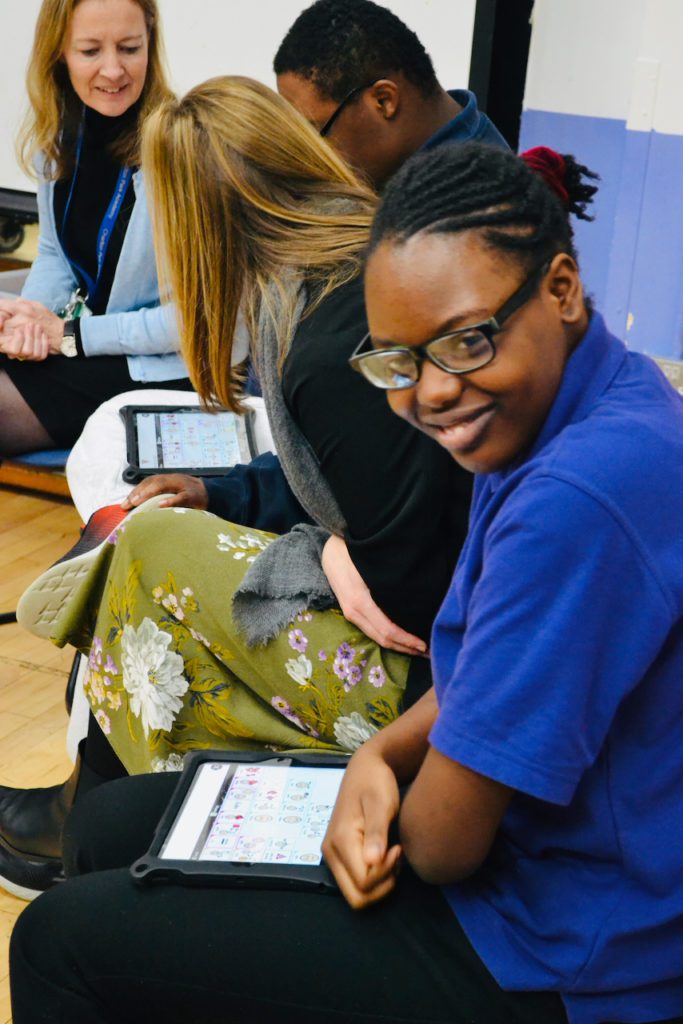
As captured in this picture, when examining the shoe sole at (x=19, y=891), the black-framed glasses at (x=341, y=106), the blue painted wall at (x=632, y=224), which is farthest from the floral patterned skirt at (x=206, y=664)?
the blue painted wall at (x=632, y=224)

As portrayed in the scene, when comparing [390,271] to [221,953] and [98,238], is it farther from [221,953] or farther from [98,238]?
[98,238]

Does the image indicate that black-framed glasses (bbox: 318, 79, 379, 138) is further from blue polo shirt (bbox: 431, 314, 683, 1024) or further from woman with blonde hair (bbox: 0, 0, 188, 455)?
blue polo shirt (bbox: 431, 314, 683, 1024)

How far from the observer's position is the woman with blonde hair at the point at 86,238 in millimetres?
2396

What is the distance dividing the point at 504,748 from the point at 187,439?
4.24 ft

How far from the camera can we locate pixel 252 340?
1.59 m

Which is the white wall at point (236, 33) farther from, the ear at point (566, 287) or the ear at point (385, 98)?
the ear at point (566, 287)

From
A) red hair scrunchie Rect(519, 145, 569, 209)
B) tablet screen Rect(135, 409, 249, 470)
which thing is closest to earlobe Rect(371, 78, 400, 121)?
red hair scrunchie Rect(519, 145, 569, 209)

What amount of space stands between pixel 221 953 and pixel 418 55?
1.74 m

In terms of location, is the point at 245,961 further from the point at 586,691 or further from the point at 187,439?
the point at 187,439

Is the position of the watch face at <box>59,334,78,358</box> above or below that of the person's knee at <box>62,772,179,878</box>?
above

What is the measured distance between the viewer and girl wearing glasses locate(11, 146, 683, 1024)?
2.79ft

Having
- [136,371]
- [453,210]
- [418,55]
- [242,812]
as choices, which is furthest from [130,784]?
[418,55]

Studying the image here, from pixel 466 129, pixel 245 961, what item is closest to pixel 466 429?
pixel 245 961

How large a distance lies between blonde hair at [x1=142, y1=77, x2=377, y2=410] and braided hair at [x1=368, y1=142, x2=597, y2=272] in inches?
20.3
